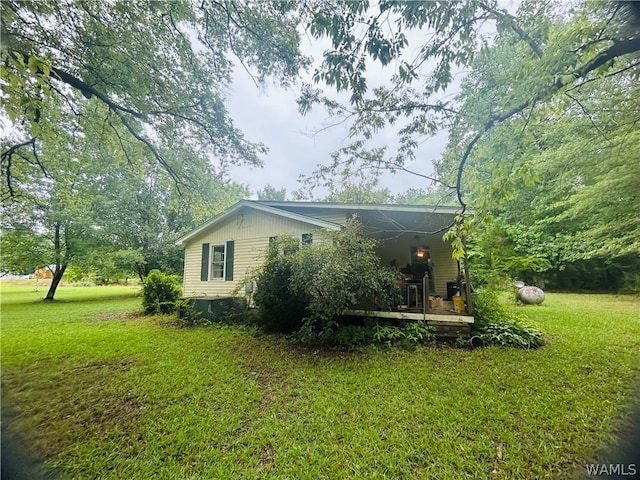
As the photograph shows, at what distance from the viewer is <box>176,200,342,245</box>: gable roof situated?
7.00 meters

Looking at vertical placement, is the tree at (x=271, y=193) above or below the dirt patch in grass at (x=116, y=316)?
above

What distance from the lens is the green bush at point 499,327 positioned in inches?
207

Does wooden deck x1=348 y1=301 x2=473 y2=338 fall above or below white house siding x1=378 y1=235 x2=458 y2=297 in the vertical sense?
below

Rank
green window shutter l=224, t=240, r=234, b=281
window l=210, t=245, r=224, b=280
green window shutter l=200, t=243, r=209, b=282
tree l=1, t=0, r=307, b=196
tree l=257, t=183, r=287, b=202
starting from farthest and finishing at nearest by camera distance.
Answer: tree l=257, t=183, r=287, b=202 → green window shutter l=200, t=243, r=209, b=282 → window l=210, t=245, r=224, b=280 → green window shutter l=224, t=240, r=234, b=281 → tree l=1, t=0, r=307, b=196

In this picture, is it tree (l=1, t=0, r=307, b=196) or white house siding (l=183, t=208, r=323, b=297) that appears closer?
tree (l=1, t=0, r=307, b=196)

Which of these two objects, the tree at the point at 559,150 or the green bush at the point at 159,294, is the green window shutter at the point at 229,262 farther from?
the tree at the point at 559,150

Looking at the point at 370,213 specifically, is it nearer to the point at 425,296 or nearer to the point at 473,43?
the point at 425,296

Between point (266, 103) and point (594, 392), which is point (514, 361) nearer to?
point (594, 392)

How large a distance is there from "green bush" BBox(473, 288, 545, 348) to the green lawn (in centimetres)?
36

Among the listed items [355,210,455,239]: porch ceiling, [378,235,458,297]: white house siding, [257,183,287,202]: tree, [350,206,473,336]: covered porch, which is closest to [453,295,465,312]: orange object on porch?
[350,206,473,336]: covered porch

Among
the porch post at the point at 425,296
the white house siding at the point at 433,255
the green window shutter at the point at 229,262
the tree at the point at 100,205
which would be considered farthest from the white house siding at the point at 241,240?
the white house siding at the point at 433,255

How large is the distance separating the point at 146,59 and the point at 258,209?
4659mm

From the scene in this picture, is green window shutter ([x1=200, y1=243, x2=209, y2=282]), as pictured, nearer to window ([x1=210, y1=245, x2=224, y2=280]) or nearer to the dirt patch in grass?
window ([x1=210, y1=245, x2=224, y2=280])

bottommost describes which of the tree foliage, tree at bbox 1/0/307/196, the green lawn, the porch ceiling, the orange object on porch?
the green lawn
